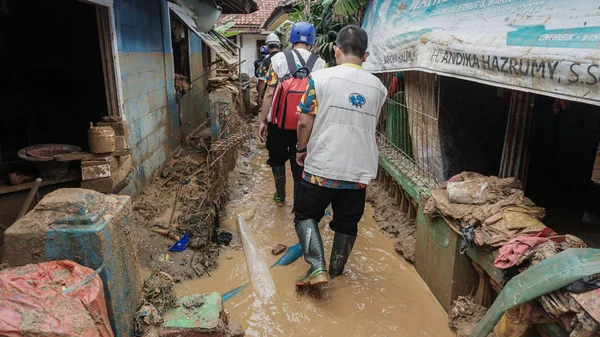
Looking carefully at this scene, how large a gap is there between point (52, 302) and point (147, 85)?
4560 mm

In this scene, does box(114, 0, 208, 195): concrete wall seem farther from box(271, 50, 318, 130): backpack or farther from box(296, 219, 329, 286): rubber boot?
box(296, 219, 329, 286): rubber boot

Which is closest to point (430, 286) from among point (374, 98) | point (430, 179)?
point (430, 179)

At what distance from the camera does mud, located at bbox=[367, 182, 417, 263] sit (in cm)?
422

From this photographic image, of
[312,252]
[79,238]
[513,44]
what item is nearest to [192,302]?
[79,238]

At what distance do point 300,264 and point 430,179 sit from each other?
1.68 meters

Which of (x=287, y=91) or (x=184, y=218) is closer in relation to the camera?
(x=287, y=91)

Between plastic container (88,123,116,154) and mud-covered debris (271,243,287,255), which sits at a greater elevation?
plastic container (88,123,116,154)

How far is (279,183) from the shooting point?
5.24m

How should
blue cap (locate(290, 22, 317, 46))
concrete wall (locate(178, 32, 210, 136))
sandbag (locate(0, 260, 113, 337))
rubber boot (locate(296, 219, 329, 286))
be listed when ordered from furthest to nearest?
concrete wall (locate(178, 32, 210, 136))
blue cap (locate(290, 22, 317, 46))
rubber boot (locate(296, 219, 329, 286))
sandbag (locate(0, 260, 113, 337))

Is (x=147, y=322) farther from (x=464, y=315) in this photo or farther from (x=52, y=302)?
(x=464, y=315)

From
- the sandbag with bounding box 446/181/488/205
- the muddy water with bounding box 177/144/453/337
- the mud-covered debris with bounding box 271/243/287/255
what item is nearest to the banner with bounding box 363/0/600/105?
the sandbag with bounding box 446/181/488/205

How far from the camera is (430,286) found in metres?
3.58

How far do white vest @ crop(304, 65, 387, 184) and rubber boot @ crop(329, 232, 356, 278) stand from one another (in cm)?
59

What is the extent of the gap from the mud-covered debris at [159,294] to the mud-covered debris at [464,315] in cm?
209
